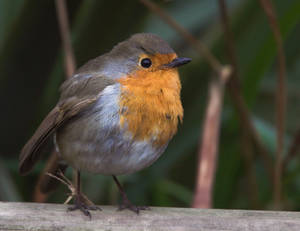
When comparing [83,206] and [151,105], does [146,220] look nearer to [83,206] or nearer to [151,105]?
[83,206]

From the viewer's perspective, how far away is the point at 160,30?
4340mm

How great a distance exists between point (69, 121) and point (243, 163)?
1.29 meters

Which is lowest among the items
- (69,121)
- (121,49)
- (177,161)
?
(177,161)

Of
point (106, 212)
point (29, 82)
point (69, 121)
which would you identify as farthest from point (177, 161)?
point (106, 212)

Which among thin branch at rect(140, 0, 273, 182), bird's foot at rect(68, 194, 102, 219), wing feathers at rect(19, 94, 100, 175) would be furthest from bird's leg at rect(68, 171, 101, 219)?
thin branch at rect(140, 0, 273, 182)

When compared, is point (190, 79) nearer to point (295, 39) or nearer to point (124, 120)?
point (295, 39)

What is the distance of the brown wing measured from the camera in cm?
240

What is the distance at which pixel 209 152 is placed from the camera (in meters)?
2.63

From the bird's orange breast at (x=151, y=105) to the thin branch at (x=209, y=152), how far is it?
28cm

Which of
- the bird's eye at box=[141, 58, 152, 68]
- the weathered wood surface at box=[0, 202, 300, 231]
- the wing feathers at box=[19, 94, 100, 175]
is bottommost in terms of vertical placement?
the weathered wood surface at box=[0, 202, 300, 231]

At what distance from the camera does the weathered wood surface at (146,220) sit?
1.89 m

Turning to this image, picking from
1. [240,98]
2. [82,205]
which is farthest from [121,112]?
[240,98]

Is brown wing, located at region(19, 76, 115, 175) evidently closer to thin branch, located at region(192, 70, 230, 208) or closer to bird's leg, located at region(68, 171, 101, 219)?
bird's leg, located at region(68, 171, 101, 219)

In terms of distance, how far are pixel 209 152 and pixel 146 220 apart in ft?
2.34
